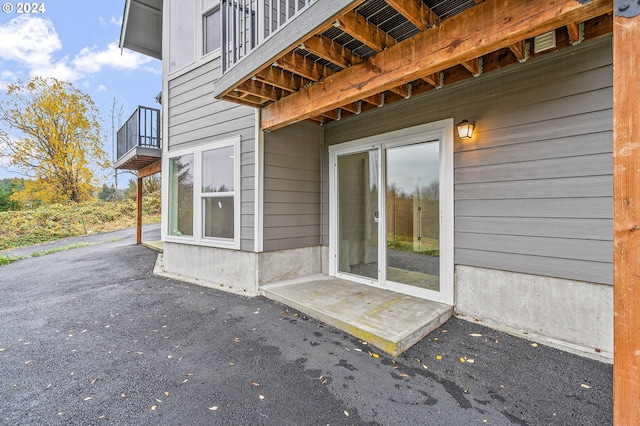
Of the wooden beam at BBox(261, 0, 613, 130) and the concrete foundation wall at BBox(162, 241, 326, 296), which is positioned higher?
the wooden beam at BBox(261, 0, 613, 130)

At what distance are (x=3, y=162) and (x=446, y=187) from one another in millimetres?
19363

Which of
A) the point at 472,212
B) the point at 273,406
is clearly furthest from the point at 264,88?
the point at 273,406

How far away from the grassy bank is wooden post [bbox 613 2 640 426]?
1543 centimetres

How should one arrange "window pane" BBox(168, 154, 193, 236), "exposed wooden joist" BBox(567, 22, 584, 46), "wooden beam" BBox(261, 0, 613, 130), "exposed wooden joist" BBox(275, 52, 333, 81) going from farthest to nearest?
"window pane" BBox(168, 154, 193, 236), "exposed wooden joist" BBox(275, 52, 333, 81), "exposed wooden joist" BBox(567, 22, 584, 46), "wooden beam" BBox(261, 0, 613, 130)

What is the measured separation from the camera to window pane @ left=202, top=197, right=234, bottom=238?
14.9 feet

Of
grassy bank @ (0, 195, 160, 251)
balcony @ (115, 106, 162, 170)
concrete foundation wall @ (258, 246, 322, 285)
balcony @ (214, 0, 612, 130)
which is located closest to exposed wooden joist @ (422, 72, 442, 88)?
balcony @ (214, 0, 612, 130)

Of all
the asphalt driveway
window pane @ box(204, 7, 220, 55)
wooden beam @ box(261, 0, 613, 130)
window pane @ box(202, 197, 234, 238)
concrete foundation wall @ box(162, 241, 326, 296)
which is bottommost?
the asphalt driveway

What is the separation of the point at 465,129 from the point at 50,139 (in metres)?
18.3

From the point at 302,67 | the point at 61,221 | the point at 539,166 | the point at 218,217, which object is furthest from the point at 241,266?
the point at 61,221

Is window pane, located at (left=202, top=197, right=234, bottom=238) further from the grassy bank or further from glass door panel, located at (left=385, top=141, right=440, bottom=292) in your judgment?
the grassy bank

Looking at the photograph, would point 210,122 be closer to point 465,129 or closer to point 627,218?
point 465,129

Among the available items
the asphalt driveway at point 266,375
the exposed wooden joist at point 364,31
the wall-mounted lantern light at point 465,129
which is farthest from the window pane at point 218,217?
A: the wall-mounted lantern light at point 465,129

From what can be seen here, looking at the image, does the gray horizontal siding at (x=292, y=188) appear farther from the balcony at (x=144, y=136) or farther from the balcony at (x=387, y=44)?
the balcony at (x=144, y=136)

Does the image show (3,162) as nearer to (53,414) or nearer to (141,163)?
(141,163)
